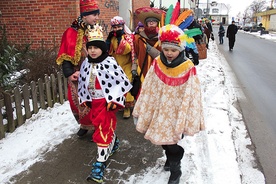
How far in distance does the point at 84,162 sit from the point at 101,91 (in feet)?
3.45

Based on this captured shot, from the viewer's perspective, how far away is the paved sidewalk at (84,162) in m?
3.29

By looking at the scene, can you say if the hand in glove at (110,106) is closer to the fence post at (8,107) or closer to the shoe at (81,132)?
the shoe at (81,132)

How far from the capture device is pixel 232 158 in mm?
3734

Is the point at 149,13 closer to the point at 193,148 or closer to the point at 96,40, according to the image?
the point at 96,40

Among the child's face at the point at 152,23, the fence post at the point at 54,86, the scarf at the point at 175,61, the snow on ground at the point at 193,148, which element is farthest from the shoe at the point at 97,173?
the fence post at the point at 54,86

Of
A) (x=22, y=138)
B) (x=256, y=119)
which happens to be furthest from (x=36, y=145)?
(x=256, y=119)

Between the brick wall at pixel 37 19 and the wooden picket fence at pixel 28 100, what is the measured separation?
70.3 inches

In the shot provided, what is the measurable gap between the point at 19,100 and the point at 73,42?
66.2 inches

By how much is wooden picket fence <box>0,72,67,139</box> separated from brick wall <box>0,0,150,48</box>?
1786 millimetres

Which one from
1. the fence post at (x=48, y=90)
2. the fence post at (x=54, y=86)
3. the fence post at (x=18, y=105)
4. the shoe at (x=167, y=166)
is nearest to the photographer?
the shoe at (x=167, y=166)

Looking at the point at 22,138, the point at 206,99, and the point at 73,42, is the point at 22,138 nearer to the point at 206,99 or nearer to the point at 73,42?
the point at 73,42

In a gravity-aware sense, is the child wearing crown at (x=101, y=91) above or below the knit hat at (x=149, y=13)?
below

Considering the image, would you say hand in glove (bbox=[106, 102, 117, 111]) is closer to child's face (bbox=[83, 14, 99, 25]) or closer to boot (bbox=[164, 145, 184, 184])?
boot (bbox=[164, 145, 184, 184])

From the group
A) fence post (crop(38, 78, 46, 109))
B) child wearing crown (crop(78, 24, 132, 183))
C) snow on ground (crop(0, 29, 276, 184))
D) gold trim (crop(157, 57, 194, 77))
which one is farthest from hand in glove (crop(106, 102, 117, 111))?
fence post (crop(38, 78, 46, 109))
